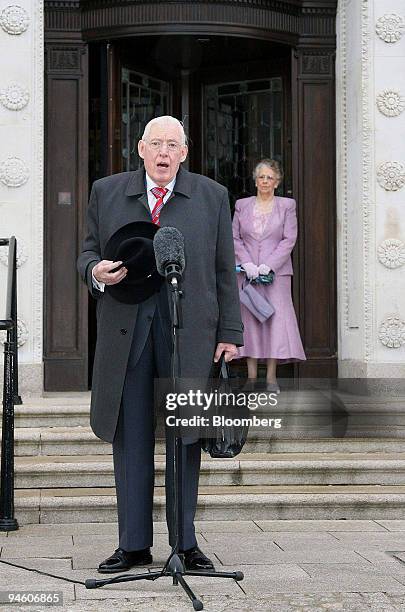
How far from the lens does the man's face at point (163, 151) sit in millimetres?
5637

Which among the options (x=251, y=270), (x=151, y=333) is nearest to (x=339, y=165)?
(x=251, y=270)

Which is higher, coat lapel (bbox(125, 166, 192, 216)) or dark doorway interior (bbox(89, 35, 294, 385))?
dark doorway interior (bbox(89, 35, 294, 385))

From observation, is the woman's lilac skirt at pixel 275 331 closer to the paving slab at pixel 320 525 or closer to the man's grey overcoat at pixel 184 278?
the paving slab at pixel 320 525

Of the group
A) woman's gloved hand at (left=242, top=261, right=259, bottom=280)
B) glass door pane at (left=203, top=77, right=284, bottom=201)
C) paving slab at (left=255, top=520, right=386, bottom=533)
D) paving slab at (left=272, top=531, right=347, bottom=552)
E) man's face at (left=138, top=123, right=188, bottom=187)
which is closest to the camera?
man's face at (left=138, top=123, right=188, bottom=187)

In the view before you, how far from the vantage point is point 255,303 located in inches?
392

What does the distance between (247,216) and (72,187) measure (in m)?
1.64

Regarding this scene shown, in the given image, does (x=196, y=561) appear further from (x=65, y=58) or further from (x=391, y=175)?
(x=65, y=58)

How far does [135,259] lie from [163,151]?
1.85ft

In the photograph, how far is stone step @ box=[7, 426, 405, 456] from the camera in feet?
26.8

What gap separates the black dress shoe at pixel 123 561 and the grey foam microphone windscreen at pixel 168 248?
1414 mm

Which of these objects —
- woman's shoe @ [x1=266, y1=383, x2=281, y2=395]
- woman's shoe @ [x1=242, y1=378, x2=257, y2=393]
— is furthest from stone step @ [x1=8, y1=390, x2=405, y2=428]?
woman's shoe @ [x1=242, y1=378, x2=257, y2=393]

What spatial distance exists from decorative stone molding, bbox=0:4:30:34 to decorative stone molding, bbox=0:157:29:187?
3.54 ft

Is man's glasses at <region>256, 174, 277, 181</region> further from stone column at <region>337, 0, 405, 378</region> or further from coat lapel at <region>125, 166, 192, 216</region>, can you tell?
coat lapel at <region>125, 166, 192, 216</region>

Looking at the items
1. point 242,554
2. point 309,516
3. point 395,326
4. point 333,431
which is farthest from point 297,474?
point 395,326
